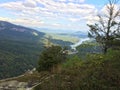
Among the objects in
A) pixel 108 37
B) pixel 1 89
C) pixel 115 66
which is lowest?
pixel 1 89

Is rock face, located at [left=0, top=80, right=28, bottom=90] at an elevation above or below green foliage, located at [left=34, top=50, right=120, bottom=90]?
below

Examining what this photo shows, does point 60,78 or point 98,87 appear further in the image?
point 60,78

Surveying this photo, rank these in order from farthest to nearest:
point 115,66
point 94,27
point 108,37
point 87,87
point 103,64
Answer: point 94,27 → point 108,37 → point 103,64 → point 115,66 → point 87,87

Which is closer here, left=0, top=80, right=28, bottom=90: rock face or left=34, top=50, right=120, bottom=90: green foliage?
left=34, top=50, right=120, bottom=90: green foliage

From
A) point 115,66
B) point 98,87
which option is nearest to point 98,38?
point 115,66

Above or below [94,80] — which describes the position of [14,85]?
below

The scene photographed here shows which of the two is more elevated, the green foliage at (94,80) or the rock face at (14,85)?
the green foliage at (94,80)

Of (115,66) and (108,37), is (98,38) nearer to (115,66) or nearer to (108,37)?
(108,37)

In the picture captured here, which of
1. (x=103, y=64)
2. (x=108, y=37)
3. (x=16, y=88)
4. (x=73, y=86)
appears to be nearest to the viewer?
(x=73, y=86)

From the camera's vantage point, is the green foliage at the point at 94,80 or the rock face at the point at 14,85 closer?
the green foliage at the point at 94,80

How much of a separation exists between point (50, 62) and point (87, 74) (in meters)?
19.3

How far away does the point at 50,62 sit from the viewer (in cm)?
3127

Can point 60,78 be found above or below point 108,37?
below

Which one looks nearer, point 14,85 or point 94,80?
point 94,80
